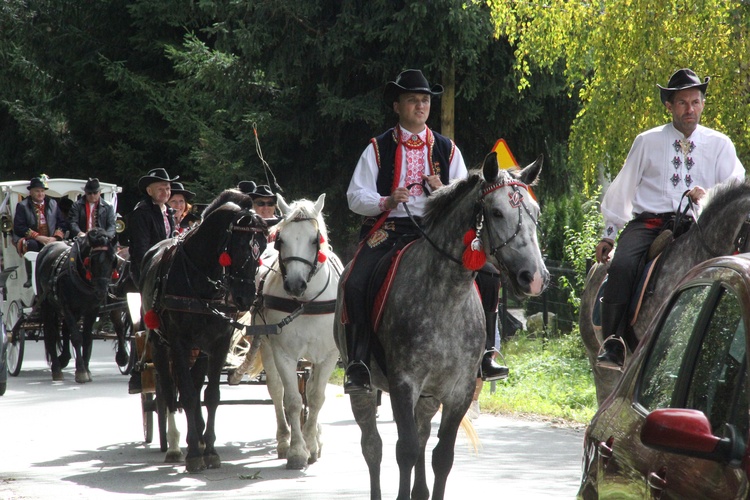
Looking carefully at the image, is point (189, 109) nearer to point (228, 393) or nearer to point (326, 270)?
point (228, 393)

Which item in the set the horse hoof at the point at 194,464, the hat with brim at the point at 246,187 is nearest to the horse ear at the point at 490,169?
the horse hoof at the point at 194,464

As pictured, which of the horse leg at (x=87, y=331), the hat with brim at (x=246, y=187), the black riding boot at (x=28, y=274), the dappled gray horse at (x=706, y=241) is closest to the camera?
the dappled gray horse at (x=706, y=241)

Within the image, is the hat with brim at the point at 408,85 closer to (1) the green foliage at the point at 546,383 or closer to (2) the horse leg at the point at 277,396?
(2) the horse leg at the point at 277,396

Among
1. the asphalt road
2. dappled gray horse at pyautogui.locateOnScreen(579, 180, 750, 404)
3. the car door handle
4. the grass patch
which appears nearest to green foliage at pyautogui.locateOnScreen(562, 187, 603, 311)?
the grass patch

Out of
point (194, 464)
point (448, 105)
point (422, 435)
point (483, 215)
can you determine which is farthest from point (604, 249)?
point (448, 105)

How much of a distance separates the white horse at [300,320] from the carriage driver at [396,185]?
194 centimetres

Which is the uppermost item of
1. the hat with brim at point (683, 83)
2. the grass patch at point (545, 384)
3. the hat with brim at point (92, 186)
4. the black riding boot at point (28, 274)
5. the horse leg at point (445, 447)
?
the hat with brim at point (92, 186)

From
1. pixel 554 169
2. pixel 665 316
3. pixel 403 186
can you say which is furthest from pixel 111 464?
pixel 554 169

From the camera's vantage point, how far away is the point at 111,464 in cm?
1043

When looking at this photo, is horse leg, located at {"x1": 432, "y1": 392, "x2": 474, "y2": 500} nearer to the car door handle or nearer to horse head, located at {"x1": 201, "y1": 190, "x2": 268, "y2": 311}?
horse head, located at {"x1": 201, "y1": 190, "x2": 268, "y2": 311}

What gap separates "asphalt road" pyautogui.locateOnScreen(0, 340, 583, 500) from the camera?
8.88m

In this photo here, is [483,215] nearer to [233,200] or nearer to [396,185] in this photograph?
[396,185]

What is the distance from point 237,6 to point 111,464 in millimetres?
11863

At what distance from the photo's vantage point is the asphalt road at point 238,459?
8875 millimetres
